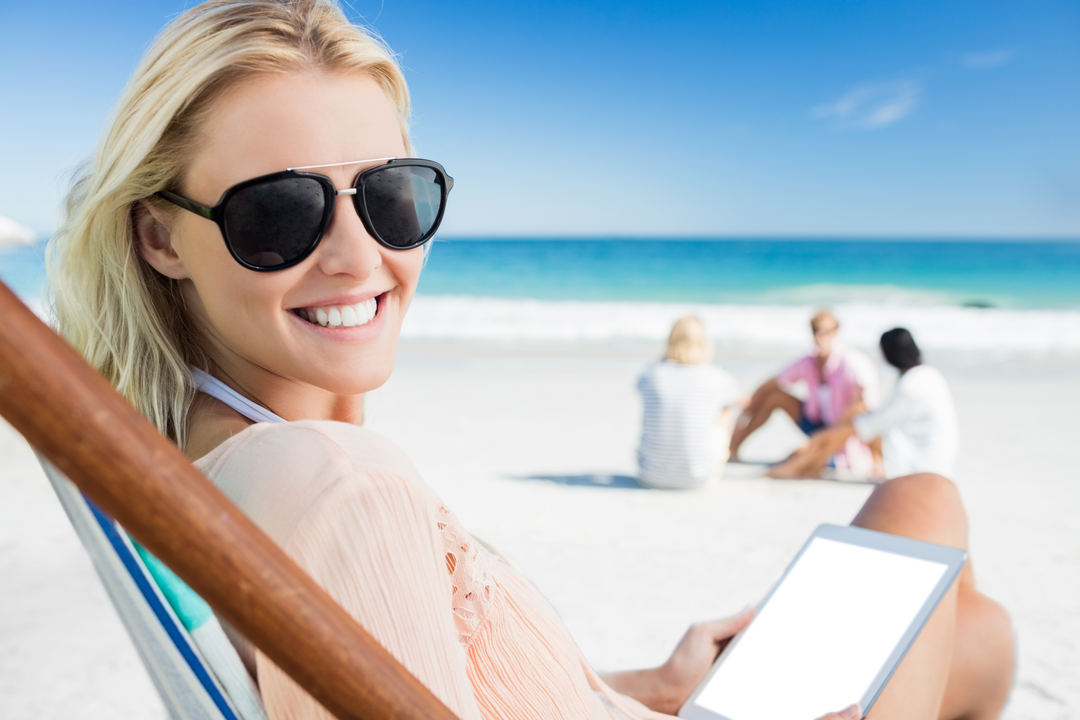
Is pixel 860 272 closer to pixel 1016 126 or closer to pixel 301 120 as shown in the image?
pixel 1016 126

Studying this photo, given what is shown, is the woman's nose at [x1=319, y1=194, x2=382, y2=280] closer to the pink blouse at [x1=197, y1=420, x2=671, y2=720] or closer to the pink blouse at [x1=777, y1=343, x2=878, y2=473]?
the pink blouse at [x1=197, y1=420, x2=671, y2=720]

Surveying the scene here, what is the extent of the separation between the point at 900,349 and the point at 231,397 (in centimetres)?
542

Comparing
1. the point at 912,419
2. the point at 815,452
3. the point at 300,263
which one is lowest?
the point at 815,452

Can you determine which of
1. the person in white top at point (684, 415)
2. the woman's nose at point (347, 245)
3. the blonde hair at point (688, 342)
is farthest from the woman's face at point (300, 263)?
the blonde hair at point (688, 342)

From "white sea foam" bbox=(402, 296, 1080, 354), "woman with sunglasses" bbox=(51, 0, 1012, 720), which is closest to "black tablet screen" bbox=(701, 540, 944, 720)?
"woman with sunglasses" bbox=(51, 0, 1012, 720)

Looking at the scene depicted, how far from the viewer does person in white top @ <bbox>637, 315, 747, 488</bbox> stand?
552 centimetres

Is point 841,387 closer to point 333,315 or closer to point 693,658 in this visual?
point 693,658

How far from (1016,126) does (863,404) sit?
188 ft

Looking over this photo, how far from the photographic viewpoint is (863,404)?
6.01m

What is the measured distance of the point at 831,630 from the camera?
4.78 feet

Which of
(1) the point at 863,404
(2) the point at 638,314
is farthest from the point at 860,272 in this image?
(1) the point at 863,404

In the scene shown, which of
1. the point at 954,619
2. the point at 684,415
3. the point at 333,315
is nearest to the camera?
the point at 333,315

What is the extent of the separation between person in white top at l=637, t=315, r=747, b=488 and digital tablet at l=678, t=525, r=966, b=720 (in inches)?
153

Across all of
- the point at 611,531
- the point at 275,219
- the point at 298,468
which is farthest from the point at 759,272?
the point at 298,468
